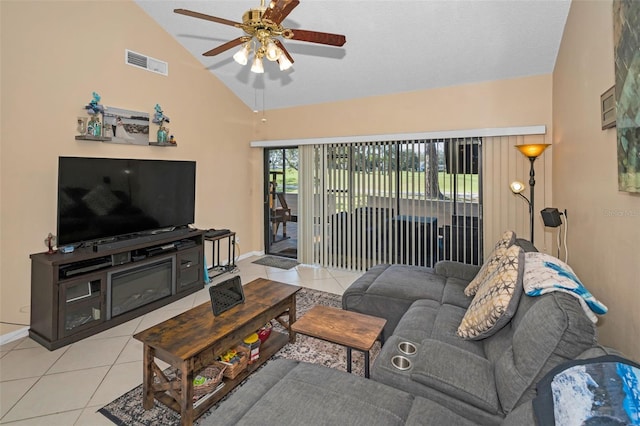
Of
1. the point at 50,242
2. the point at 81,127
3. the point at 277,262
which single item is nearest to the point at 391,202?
the point at 277,262

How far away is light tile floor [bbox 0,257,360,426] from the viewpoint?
190 cm

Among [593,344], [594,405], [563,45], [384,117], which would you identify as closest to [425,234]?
[384,117]

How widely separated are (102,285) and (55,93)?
193cm

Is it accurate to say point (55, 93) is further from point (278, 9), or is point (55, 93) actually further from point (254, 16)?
point (278, 9)

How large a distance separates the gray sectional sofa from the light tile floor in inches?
48.2

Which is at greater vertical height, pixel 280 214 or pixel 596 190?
pixel 596 190

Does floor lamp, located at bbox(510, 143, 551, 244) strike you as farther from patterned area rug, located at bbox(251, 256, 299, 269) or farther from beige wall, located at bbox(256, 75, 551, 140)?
patterned area rug, located at bbox(251, 256, 299, 269)

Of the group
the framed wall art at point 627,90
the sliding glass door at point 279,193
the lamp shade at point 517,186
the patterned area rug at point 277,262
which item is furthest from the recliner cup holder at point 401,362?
the sliding glass door at point 279,193

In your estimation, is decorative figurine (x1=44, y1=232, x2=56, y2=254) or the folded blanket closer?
the folded blanket

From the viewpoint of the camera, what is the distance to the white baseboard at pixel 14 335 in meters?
2.74

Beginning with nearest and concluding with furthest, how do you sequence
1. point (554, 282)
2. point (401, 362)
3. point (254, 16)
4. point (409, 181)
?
1. point (554, 282)
2. point (401, 362)
3. point (254, 16)
4. point (409, 181)

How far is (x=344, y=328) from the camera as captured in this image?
1981mm

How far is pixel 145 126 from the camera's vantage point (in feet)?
12.5

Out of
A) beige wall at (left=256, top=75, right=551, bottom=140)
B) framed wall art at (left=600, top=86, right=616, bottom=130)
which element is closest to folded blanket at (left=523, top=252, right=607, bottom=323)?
framed wall art at (left=600, top=86, right=616, bottom=130)
